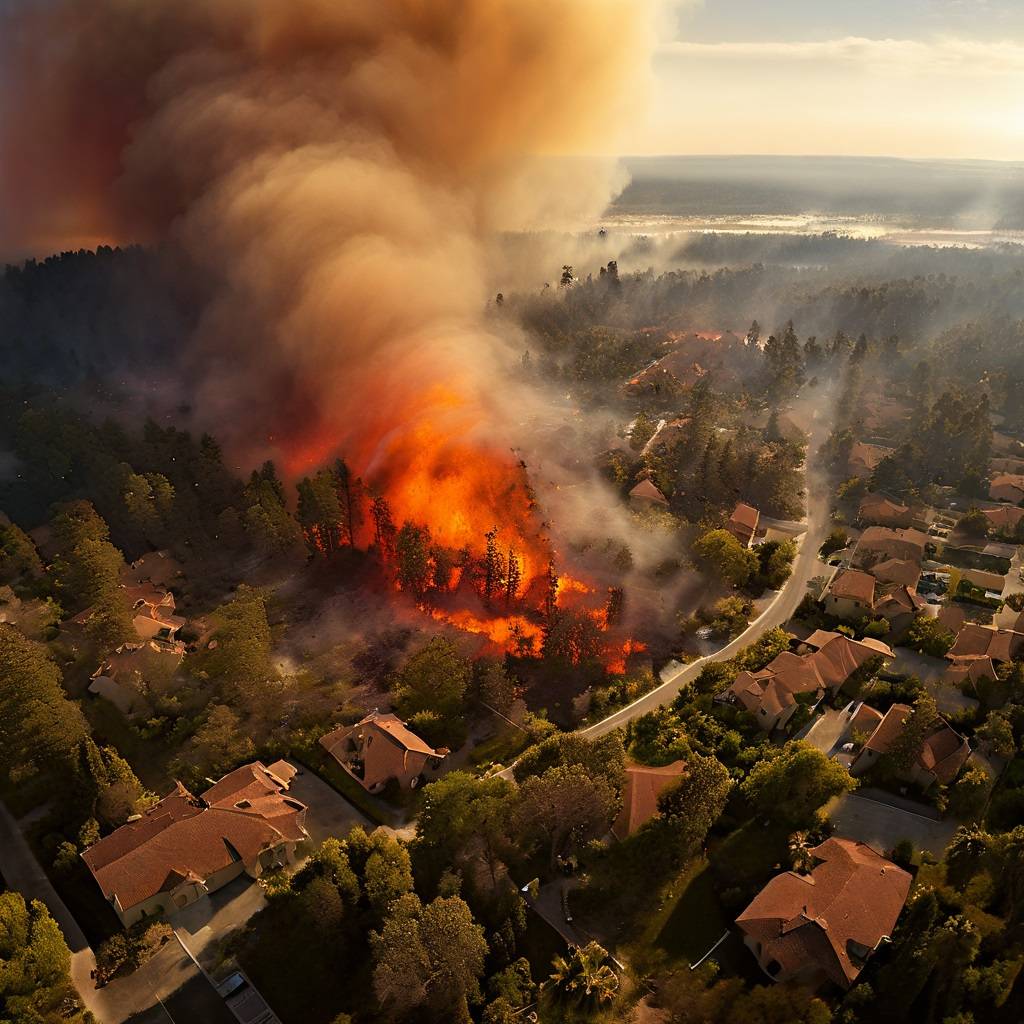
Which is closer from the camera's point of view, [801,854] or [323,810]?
[801,854]

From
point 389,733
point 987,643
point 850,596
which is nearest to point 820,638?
point 850,596

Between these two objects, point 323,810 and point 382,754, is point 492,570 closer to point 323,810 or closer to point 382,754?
point 382,754

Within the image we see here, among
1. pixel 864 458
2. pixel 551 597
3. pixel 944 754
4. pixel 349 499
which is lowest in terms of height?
pixel 944 754

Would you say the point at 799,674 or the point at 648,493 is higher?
the point at 648,493

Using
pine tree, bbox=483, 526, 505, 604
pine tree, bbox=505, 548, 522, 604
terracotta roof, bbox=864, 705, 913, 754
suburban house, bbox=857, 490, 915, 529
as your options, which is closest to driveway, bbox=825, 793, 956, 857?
terracotta roof, bbox=864, 705, 913, 754

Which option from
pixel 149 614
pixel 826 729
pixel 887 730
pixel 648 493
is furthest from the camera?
pixel 648 493

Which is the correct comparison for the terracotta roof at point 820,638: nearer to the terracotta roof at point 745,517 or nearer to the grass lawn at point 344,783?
the terracotta roof at point 745,517

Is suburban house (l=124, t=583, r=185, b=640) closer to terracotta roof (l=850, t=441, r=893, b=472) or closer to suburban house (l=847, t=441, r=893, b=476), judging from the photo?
suburban house (l=847, t=441, r=893, b=476)

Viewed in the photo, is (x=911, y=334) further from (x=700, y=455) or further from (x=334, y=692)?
(x=334, y=692)
